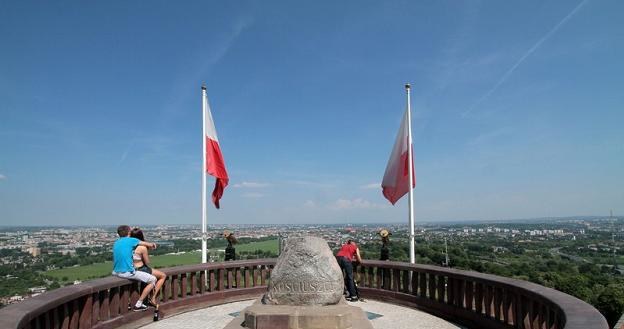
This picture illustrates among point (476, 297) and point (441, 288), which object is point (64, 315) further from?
point (441, 288)

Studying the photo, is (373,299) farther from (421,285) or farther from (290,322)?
(290,322)

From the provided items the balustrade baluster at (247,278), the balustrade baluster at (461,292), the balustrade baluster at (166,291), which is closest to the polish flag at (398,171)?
the balustrade baluster at (461,292)

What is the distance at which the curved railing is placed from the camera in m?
5.30

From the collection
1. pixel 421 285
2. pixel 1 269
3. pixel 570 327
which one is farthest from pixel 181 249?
pixel 570 327

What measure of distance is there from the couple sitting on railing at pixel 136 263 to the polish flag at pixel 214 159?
518 cm

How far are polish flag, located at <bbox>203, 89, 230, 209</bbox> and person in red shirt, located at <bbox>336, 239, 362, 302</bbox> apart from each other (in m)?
5.41

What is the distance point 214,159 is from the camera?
46.5 feet

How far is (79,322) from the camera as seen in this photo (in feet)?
23.0

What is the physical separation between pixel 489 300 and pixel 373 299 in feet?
13.2

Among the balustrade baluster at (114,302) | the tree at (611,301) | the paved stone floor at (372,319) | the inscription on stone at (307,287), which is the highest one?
the inscription on stone at (307,287)

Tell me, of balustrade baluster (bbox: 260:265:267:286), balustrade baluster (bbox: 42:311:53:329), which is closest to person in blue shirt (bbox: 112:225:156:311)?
balustrade baluster (bbox: 42:311:53:329)

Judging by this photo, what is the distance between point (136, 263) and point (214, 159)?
19.6 ft

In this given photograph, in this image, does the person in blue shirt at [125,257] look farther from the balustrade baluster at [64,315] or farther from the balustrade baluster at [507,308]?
the balustrade baluster at [507,308]

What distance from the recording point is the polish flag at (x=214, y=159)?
14.0 m
